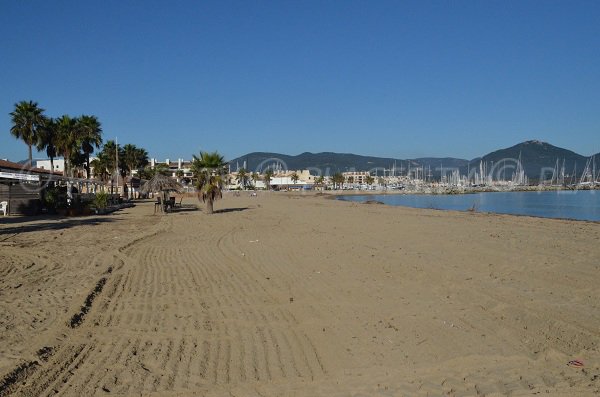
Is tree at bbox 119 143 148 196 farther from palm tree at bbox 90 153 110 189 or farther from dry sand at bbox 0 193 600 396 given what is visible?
dry sand at bbox 0 193 600 396

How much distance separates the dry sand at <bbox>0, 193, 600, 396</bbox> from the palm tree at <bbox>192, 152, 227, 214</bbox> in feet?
48.5

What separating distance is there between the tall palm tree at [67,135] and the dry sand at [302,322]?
3170 cm

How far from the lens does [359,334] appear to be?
205 inches

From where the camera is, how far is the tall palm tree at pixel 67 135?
129 feet

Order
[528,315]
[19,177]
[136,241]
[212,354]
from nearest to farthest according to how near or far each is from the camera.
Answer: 1. [212,354]
2. [528,315]
3. [136,241]
4. [19,177]

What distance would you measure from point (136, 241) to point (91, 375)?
33.5 ft

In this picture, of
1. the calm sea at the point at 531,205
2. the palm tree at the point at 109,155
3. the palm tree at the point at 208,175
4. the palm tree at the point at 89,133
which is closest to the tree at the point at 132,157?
the palm tree at the point at 109,155

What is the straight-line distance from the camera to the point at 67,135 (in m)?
39.6

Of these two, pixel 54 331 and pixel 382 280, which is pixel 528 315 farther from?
pixel 54 331

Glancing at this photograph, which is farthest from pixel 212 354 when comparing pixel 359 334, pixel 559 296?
pixel 559 296

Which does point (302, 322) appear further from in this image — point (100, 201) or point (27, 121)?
point (27, 121)

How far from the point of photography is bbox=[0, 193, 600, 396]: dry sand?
400cm

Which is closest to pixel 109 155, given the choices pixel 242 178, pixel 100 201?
pixel 100 201

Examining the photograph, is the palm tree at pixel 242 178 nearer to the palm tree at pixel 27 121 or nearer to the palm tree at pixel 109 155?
the palm tree at pixel 109 155
